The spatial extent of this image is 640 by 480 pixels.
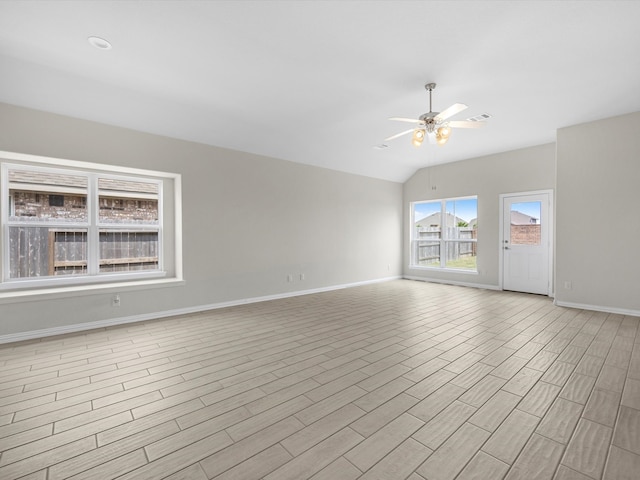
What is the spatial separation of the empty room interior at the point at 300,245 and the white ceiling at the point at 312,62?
25mm

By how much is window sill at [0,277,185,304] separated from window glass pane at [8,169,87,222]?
3.02ft

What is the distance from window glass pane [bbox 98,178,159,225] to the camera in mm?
4180

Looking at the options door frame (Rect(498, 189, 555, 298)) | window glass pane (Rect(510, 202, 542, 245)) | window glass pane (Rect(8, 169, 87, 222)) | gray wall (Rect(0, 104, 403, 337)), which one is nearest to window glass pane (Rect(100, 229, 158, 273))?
window glass pane (Rect(8, 169, 87, 222))

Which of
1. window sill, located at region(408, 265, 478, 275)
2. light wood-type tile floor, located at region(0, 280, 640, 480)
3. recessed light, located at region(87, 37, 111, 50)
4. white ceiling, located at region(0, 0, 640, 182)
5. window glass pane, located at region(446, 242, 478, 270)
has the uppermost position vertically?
white ceiling, located at region(0, 0, 640, 182)

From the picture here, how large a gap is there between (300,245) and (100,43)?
4131mm

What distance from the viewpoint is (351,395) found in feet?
7.09

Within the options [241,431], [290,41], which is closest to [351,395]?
[241,431]

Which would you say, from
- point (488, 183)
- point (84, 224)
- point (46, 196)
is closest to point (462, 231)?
point (488, 183)

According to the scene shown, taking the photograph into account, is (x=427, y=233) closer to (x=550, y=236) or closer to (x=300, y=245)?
(x=550, y=236)

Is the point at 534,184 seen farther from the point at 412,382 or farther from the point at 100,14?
the point at 100,14

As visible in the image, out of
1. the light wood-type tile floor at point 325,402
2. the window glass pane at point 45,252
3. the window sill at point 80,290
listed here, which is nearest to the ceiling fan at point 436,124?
the light wood-type tile floor at point 325,402

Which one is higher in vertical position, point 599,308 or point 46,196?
point 46,196

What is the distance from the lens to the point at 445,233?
7.30 m

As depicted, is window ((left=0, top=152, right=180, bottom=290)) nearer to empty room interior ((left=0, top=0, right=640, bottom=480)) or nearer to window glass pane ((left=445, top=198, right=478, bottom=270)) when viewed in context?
empty room interior ((left=0, top=0, right=640, bottom=480))
